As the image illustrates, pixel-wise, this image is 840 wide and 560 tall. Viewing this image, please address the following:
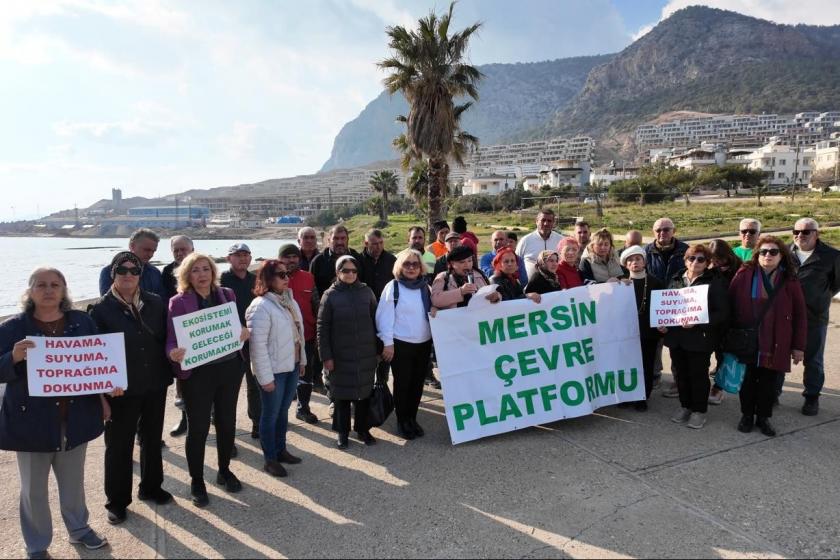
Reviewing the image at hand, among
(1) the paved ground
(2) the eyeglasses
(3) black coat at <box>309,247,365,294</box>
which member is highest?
(2) the eyeglasses

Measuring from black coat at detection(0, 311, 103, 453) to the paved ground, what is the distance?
0.69 metres

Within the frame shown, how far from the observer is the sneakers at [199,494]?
11.8 feet

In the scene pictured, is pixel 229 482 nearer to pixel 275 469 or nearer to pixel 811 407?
pixel 275 469

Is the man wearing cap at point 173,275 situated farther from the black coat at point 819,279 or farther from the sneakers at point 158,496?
the black coat at point 819,279

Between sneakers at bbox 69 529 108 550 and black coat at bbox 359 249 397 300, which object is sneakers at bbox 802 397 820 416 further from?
sneakers at bbox 69 529 108 550

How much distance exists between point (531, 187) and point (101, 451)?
120m

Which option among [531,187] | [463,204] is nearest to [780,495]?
[463,204]

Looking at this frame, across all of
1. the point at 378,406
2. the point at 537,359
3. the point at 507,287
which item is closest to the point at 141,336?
the point at 378,406

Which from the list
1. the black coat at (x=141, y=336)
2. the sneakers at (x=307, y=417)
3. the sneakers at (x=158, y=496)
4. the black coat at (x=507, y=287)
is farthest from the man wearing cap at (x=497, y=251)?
the sneakers at (x=158, y=496)

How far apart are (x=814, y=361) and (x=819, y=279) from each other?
80 centimetres

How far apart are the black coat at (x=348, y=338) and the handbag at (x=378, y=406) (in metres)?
0.16

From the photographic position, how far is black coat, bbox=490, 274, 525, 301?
492 centimetres

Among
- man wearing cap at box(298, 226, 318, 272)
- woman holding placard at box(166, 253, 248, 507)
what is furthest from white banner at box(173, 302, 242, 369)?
man wearing cap at box(298, 226, 318, 272)

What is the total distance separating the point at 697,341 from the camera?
4652 mm
